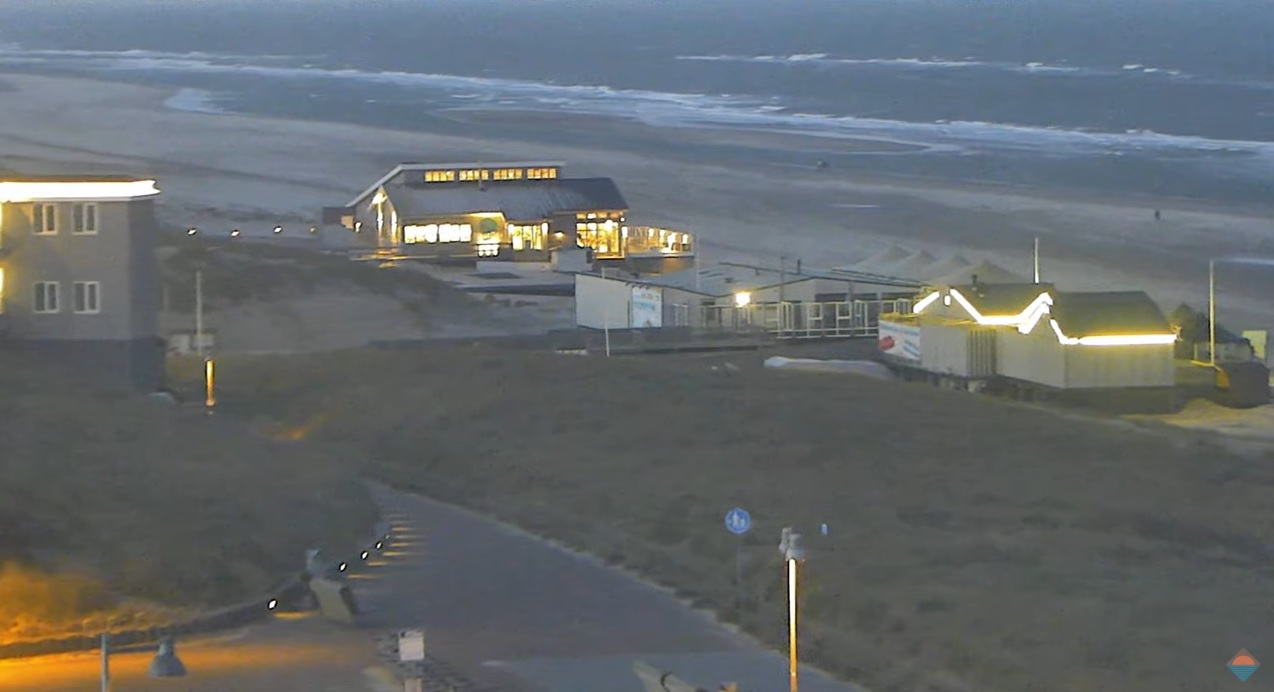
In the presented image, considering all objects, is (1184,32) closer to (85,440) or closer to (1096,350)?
(1096,350)

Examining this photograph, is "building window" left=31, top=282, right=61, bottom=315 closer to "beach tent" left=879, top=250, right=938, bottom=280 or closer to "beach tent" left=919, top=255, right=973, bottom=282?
"beach tent" left=919, top=255, right=973, bottom=282

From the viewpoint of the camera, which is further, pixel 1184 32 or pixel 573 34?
pixel 573 34

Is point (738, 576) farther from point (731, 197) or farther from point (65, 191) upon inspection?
point (731, 197)

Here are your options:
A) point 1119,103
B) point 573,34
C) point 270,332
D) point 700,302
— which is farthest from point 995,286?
point 573,34

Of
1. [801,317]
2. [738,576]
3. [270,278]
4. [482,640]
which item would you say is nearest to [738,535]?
[738,576]

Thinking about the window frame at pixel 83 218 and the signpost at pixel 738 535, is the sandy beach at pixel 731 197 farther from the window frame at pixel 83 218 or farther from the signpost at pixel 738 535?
the signpost at pixel 738 535

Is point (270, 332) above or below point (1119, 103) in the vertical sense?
below

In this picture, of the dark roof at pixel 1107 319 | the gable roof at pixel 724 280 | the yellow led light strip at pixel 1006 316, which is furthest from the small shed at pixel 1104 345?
the gable roof at pixel 724 280
